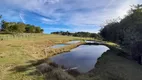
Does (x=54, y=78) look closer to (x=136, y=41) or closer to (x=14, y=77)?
(x=14, y=77)

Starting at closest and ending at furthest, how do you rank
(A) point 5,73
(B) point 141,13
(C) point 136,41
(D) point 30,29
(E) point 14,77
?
(E) point 14,77 → (A) point 5,73 → (C) point 136,41 → (B) point 141,13 → (D) point 30,29

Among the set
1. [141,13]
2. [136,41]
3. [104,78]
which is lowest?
[104,78]

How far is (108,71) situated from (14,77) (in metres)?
9.57

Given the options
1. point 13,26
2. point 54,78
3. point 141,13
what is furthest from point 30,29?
point 54,78

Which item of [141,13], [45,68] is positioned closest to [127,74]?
[45,68]

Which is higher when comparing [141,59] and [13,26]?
[13,26]

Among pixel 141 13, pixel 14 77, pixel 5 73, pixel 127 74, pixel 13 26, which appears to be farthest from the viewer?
pixel 13 26

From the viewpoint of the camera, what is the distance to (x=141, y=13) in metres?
24.4

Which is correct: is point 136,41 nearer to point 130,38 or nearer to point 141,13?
point 130,38

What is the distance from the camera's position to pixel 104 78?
44.2 feet

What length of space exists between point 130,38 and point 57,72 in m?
13.7

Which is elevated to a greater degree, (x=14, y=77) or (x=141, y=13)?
(x=141, y=13)

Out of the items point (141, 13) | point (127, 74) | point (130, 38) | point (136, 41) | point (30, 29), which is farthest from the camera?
point (30, 29)

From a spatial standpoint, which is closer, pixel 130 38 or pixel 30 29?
pixel 130 38
